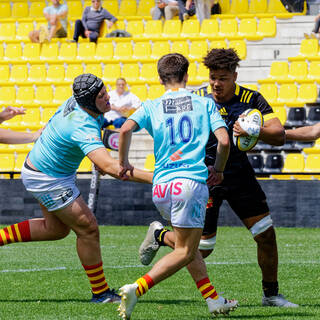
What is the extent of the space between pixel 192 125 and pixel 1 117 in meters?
2.48

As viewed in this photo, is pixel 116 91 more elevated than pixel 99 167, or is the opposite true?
pixel 99 167

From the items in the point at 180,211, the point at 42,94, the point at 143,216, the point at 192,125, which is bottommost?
the point at 143,216

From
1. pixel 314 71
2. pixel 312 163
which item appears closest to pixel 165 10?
pixel 314 71

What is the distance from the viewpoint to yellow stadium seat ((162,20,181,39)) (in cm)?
1920

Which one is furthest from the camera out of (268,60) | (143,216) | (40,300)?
(268,60)

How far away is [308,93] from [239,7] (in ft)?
13.4

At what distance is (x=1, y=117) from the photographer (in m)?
7.56

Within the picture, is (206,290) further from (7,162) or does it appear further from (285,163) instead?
(7,162)

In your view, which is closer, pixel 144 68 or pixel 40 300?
pixel 40 300

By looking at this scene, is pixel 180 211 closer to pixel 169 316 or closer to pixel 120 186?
pixel 169 316

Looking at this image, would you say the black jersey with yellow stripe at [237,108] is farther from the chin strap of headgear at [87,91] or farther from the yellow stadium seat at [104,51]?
the yellow stadium seat at [104,51]

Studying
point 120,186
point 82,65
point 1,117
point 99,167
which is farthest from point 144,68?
point 99,167

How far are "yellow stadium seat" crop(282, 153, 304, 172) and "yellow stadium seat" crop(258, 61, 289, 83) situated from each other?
7.43ft

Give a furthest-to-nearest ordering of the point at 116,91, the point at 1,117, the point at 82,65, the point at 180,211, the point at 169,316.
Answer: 1. the point at 82,65
2. the point at 116,91
3. the point at 1,117
4. the point at 169,316
5. the point at 180,211
